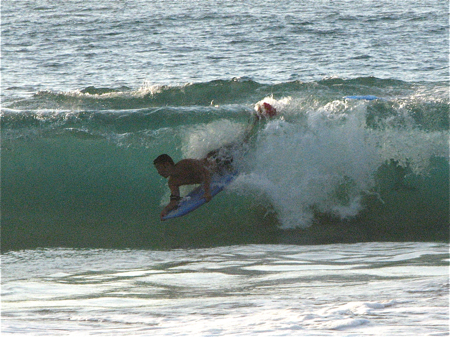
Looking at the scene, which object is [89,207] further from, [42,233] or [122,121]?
[122,121]

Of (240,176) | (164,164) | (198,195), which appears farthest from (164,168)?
(240,176)

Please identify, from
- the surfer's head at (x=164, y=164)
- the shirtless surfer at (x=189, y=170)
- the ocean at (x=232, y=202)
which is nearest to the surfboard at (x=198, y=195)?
the shirtless surfer at (x=189, y=170)

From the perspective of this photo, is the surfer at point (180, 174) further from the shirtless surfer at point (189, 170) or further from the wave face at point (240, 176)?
the wave face at point (240, 176)

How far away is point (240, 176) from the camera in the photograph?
6.66 m

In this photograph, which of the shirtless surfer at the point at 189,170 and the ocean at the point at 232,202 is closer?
the ocean at the point at 232,202

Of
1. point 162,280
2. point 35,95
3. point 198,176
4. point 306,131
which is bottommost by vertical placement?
point 162,280

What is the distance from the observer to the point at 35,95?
11773mm

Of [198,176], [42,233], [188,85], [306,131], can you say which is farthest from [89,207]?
[188,85]

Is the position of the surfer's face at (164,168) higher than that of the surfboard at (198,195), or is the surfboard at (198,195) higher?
the surfer's face at (164,168)

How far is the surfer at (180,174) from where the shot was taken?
6199mm

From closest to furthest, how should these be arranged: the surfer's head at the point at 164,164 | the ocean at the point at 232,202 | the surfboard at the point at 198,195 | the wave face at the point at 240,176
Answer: the ocean at the point at 232,202 < the surfer's head at the point at 164,164 < the wave face at the point at 240,176 < the surfboard at the point at 198,195

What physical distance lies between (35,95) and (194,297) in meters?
9.27

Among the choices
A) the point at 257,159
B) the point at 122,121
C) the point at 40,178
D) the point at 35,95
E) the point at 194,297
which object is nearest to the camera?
the point at 194,297

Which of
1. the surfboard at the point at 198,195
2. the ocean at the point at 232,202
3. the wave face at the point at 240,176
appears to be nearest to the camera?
the ocean at the point at 232,202
